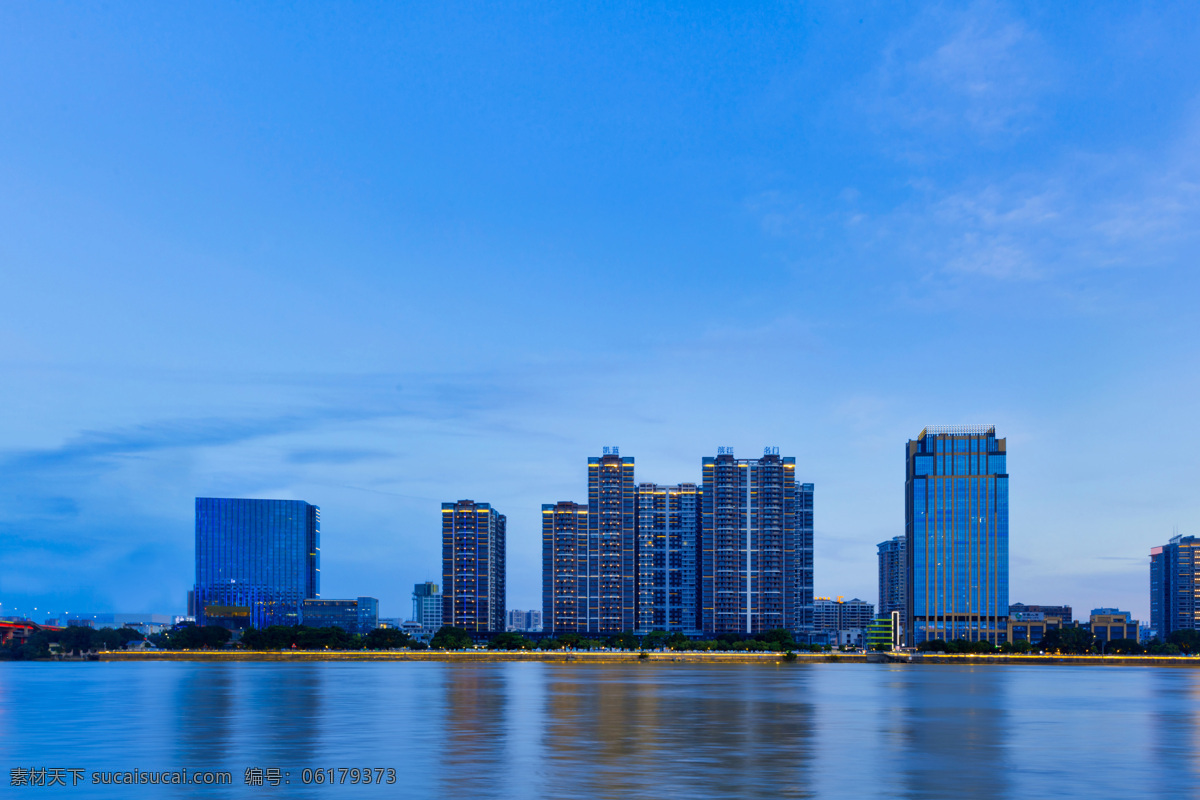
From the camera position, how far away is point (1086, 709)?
3856 inches

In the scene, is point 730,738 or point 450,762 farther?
point 730,738

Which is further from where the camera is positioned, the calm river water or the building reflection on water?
the calm river water

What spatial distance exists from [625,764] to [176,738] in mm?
30545

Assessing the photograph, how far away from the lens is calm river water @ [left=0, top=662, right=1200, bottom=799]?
46406mm

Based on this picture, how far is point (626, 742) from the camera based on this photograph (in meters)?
61.9

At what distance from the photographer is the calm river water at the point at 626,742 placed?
46406mm

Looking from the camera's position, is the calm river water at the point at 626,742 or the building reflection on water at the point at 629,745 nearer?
the building reflection on water at the point at 629,745

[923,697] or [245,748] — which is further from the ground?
[245,748]

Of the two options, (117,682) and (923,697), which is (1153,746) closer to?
(923,697)

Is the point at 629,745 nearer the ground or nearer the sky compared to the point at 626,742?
nearer the sky

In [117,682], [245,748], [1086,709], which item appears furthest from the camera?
[117,682]

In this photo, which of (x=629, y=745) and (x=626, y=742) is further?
(x=626, y=742)

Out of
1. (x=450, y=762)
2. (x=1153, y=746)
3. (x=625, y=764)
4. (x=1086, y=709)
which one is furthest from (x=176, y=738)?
(x=1086, y=709)

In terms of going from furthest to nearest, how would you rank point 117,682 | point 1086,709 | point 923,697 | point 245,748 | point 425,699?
point 117,682
point 923,697
point 425,699
point 1086,709
point 245,748
